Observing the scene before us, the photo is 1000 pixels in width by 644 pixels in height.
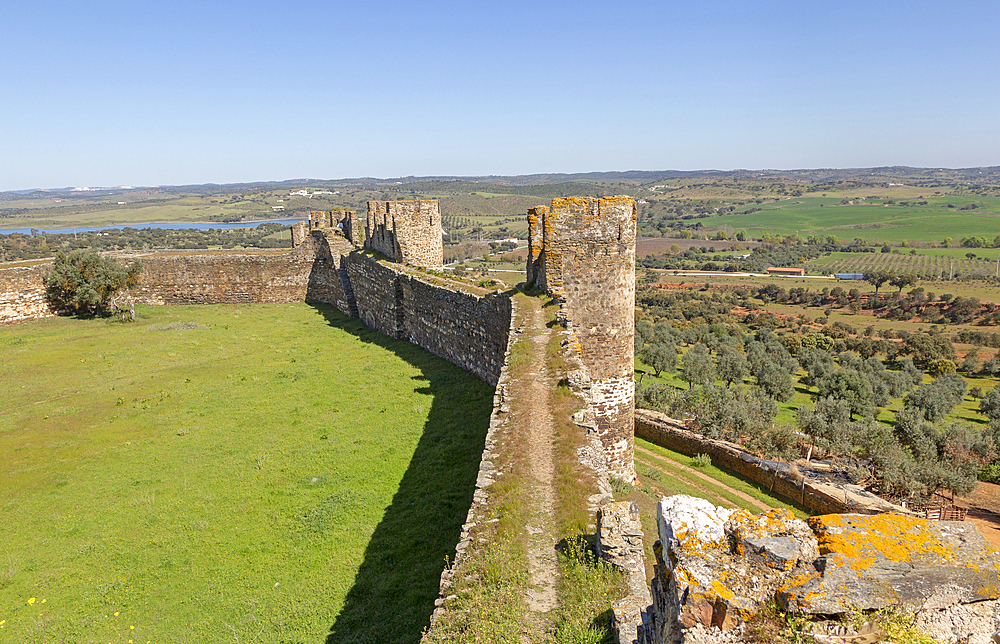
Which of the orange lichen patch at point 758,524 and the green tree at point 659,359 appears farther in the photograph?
the green tree at point 659,359

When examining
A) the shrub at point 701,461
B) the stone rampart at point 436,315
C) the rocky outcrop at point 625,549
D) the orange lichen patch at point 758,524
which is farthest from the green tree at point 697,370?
the orange lichen patch at point 758,524

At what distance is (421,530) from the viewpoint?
8.54 meters

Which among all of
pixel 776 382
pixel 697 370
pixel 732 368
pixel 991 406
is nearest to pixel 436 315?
pixel 697 370

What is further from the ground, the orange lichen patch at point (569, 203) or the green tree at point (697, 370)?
the orange lichen patch at point (569, 203)

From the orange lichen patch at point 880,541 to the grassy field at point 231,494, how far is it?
5130 mm

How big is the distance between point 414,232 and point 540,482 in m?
17.1

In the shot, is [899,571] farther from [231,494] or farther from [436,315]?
[436,315]

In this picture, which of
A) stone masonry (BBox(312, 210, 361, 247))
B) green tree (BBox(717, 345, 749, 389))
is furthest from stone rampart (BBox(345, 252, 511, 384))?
green tree (BBox(717, 345, 749, 389))

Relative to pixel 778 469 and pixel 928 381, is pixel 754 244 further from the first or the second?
pixel 778 469

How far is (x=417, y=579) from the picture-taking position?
7.44 metres

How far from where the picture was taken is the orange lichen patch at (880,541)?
2805 mm

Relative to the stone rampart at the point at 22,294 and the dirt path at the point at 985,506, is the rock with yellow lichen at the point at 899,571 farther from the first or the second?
the stone rampart at the point at 22,294

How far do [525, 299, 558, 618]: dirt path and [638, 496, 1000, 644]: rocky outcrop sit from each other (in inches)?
102

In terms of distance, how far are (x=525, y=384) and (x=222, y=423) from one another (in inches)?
306
